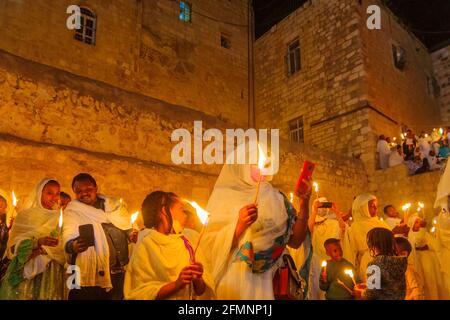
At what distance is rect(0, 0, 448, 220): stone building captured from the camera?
6227mm

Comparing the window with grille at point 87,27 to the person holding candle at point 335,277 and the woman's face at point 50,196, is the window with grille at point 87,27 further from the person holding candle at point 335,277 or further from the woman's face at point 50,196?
the person holding candle at point 335,277

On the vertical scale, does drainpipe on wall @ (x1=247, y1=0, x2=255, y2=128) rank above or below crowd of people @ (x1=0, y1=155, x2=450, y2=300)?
above

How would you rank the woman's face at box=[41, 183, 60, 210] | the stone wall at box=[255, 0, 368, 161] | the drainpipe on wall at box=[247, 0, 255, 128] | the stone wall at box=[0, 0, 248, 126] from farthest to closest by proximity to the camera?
1. the drainpipe on wall at box=[247, 0, 255, 128]
2. the stone wall at box=[255, 0, 368, 161]
3. the stone wall at box=[0, 0, 248, 126]
4. the woman's face at box=[41, 183, 60, 210]

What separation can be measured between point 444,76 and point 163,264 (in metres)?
21.7

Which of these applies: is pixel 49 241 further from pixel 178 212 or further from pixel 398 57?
pixel 398 57


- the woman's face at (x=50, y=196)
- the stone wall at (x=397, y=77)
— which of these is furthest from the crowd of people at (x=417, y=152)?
the woman's face at (x=50, y=196)

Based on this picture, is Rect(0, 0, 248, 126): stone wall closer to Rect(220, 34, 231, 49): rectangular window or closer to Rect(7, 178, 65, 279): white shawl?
Rect(220, 34, 231, 49): rectangular window

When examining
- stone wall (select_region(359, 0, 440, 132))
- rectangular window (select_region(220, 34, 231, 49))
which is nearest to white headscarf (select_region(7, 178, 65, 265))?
stone wall (select_region(359, 0, 440, 132))

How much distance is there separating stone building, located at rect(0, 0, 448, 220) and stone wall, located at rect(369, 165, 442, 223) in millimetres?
70

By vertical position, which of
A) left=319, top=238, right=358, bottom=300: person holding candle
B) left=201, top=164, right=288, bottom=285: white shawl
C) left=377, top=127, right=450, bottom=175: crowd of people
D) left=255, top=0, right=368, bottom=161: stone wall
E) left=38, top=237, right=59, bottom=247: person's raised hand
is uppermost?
left=255, top=0, right=368, bottom=161: stone wall

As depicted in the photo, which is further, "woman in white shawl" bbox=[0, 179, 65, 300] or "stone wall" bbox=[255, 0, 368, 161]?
"stone wall" bbox=[255, 0, 368, 161]

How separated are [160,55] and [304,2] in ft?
23.4

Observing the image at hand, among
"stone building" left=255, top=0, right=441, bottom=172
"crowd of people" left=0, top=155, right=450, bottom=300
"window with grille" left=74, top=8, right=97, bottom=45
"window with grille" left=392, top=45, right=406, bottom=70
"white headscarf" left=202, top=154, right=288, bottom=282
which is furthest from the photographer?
"window with grille" left=392, top=45, right=406, bottom=70
